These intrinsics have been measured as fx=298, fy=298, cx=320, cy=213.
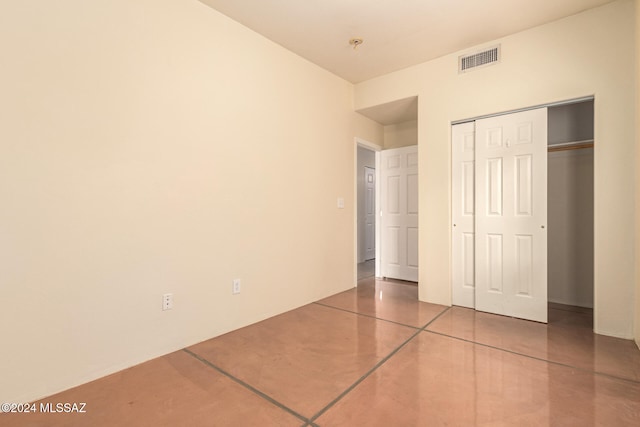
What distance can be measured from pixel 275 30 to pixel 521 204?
9.96ft

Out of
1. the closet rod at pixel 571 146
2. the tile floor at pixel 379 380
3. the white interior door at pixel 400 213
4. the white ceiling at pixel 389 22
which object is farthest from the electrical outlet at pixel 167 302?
the closet rod at pixel 571 146

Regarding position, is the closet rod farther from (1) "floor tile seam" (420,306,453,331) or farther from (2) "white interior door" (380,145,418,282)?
(1) "floor tile seam" (420,306,453,331)

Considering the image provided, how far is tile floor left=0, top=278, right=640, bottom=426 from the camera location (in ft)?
5.23

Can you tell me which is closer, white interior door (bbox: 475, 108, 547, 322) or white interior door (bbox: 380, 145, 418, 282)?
white interior door (bbox: 475, 108, 547, 322)

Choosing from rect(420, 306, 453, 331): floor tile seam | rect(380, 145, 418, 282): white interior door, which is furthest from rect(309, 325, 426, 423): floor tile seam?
rect(380, 145, 418, 282): white interior door

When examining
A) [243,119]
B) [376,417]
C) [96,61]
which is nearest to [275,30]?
[243,119]

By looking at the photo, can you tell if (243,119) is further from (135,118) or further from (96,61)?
(96,61)

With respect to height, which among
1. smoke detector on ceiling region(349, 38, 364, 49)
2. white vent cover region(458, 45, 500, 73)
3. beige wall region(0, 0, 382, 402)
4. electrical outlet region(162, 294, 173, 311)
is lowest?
electrical outlet region(162, 294, 173, 311)

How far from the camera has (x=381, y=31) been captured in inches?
116

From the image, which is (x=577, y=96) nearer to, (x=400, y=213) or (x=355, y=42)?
(x=355, y=42)

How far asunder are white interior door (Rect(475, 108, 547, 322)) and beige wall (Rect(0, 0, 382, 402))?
2.06 meters

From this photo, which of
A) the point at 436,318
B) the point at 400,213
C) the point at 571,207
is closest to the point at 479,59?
the point at 571,207

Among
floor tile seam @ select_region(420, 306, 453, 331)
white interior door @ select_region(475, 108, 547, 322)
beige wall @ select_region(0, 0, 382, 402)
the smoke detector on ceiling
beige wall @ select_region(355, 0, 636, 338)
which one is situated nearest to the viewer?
beige wall @ select_region(0, 0, 382, 402)

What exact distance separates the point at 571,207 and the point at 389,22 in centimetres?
288
